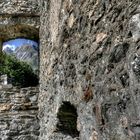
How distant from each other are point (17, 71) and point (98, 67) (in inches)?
245

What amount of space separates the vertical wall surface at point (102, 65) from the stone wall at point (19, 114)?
2.68m

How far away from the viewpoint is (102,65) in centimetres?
228

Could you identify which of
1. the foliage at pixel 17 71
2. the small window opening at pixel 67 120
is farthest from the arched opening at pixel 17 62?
the small window opening at pixel 67 120

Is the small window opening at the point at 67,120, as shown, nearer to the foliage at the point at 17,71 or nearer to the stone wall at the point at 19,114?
the stone wall at the point at 19,114

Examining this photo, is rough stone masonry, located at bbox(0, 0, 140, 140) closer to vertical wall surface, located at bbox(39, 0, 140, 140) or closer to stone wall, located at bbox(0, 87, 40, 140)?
vertical wall surface, located at bbox(39, 0, 140, 140)

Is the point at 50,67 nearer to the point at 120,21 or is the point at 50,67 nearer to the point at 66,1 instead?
the point at 66,1

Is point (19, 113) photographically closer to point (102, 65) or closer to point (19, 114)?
point (19, 114)

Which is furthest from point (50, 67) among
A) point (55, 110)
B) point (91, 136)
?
point (91, 136)

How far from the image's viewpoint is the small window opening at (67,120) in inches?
152

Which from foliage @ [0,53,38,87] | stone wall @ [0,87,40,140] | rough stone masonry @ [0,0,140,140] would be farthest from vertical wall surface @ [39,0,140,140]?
foliage @ [0,53,38,87]

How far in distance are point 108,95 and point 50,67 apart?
2.39m

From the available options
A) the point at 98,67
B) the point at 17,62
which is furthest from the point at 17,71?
the point at 98,67

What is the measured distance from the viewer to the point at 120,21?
2096mm

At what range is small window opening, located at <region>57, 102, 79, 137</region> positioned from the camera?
3865 millimetres
